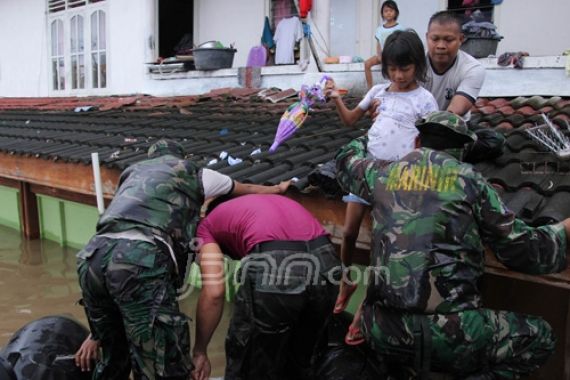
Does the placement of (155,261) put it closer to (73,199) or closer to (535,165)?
(535,165)

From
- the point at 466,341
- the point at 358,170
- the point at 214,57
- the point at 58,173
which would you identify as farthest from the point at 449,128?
the point at 214,57

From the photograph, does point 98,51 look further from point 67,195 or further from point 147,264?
point 147,264

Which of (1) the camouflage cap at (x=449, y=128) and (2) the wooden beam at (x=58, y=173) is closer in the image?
(1) the camouflage cap at (x=449, y=128)

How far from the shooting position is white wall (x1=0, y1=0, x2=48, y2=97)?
13.4m

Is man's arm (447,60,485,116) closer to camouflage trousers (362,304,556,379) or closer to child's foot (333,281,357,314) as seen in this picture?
child's foot (333,281,357,314)

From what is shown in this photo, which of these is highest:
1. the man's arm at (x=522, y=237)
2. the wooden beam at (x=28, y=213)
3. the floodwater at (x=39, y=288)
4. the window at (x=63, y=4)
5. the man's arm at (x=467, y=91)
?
the window at (x=63, y=4)

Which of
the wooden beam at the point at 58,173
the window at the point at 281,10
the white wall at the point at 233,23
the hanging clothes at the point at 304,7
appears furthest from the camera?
the white wall at the point at 233,23

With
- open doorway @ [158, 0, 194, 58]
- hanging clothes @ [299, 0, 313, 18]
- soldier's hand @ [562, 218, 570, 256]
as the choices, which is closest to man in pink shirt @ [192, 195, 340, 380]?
soldier's hand @ [562, 218, 570, 256]

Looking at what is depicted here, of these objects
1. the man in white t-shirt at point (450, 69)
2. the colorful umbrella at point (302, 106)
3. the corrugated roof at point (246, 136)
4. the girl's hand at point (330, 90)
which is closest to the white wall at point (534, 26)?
the corrugated roof at point (246, 136)

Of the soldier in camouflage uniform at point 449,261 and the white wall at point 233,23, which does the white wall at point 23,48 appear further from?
the soldier in camouflage uniform at point 449,261

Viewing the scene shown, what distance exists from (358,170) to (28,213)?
685 centimetres

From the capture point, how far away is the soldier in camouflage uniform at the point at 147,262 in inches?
113

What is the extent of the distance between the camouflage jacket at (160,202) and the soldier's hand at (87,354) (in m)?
0.91

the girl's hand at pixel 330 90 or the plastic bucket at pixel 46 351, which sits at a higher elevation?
the girl's hand at pixel 330 90
